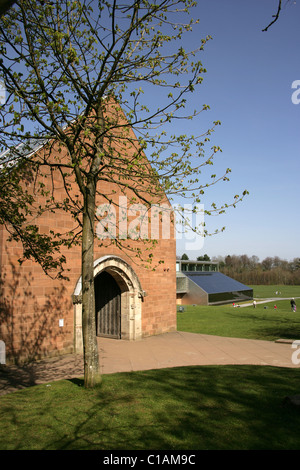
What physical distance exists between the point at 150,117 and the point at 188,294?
3726cm

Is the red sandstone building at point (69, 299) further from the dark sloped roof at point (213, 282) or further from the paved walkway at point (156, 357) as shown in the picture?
the dark sloped roof at point (213, 282)

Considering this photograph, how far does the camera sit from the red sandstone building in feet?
32.8

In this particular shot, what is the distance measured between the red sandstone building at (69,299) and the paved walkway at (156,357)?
606 mm

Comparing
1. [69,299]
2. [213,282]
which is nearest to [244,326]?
[69,299]

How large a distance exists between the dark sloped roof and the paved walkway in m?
27.6

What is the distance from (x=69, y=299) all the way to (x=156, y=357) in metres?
3.46

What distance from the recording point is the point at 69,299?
11.8m

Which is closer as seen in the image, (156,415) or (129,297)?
(156,415)

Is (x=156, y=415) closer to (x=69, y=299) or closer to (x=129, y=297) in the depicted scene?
(x=69, y=299)

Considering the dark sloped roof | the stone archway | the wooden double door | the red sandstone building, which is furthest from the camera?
the dark sloped roof

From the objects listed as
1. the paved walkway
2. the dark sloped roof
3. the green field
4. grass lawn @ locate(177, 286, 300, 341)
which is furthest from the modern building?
the paved walkway

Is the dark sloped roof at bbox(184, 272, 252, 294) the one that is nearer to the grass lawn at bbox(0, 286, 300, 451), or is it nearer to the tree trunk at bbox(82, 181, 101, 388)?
the grass lawn at bbox(0, 286, 300, 451)

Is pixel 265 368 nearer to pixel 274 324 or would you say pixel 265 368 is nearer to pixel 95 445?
pixel 95 445
